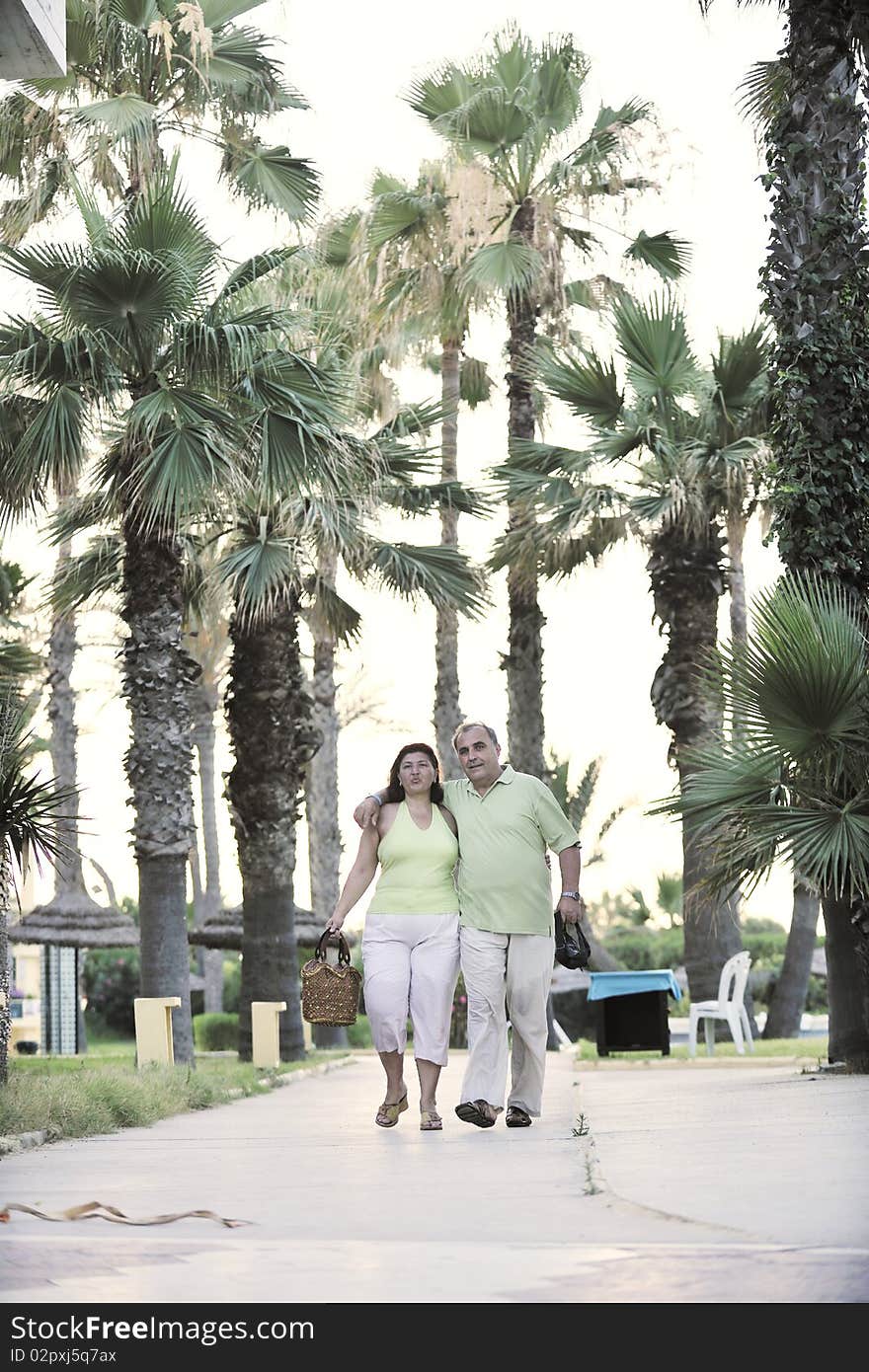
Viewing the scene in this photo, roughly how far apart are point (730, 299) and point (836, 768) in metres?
12.4

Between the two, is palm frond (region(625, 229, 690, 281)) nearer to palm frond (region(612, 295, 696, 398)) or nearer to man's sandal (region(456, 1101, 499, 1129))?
palm frond (region(612, 295, 696, 398))

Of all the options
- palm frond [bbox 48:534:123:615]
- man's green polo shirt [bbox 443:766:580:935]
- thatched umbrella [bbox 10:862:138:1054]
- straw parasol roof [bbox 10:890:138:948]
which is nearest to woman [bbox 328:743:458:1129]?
man's green polo shirt [bbox 443:766:580:935]

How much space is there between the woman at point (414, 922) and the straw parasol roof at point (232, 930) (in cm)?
1547

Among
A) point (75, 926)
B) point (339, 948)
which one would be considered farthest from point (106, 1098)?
point (75, 926)

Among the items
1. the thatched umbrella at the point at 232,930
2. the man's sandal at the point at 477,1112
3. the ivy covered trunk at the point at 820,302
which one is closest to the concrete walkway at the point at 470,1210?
the man's sandal at the point at 477,1112

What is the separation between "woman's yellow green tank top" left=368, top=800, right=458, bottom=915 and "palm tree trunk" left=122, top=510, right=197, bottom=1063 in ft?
26.9

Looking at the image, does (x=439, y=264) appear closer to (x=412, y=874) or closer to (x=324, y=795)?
(x=324, y=795)

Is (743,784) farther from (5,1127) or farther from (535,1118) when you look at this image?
(5,1127)

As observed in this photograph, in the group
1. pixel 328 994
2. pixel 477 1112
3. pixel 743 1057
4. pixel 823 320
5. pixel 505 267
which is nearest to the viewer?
pixel 477 1112

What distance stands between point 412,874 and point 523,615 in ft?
45.9

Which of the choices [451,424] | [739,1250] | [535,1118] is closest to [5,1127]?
[535,1118]

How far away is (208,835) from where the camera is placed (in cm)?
3903

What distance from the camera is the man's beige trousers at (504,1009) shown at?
26.8 feet

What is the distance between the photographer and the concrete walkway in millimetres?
4094
